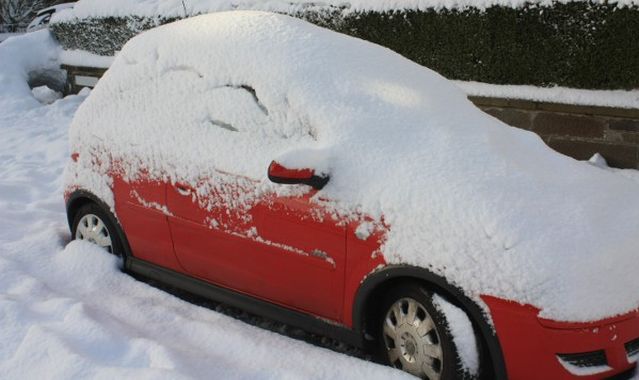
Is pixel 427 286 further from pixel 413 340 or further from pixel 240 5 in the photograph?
pixel 240 5

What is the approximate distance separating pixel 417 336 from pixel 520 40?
4.26 meters

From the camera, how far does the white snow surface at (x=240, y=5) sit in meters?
6.75

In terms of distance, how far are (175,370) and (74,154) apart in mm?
2057

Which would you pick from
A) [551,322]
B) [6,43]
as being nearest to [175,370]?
[551,322]

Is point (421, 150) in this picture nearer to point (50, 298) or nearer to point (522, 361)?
point (522, 361)

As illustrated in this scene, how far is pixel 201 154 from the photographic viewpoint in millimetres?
3824

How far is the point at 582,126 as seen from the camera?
6.34 metres

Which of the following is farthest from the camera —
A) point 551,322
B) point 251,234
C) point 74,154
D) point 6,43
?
point 6,43

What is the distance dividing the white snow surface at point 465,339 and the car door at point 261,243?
591mm

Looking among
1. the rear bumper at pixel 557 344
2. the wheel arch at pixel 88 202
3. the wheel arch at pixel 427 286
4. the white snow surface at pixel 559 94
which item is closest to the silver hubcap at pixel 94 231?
the wheel arch at pixel 88 202

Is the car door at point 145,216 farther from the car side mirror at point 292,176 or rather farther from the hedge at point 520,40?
the hedge at point 520,40

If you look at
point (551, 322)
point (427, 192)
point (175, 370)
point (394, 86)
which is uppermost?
point (394, 86)

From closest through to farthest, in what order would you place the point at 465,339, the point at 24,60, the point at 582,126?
the point at 465,339 < the point at 582,126 < the point at 24,60

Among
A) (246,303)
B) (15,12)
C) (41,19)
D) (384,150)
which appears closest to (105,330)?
(246,303)
